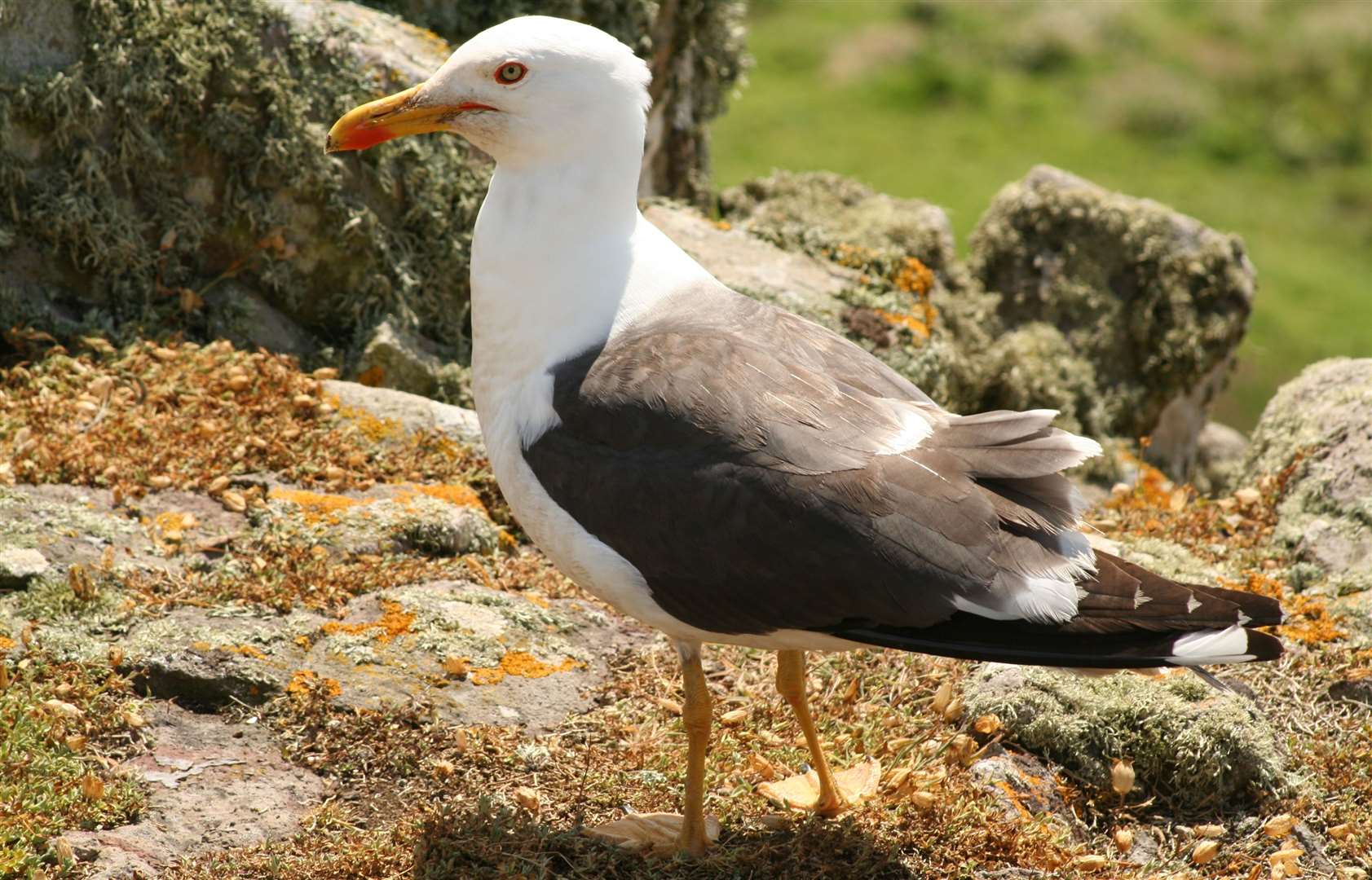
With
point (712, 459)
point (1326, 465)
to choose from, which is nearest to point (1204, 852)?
point (712, 459)

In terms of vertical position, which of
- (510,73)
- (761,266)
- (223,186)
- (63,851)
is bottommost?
(63,851)

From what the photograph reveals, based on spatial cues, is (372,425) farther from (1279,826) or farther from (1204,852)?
(1279,826)

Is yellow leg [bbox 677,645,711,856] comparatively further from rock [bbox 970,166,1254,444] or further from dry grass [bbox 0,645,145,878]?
rock [bbox 970,166,1254,444]

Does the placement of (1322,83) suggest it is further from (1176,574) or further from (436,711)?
(436,711)

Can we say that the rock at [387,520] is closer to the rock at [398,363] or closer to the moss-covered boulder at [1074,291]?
the rock at [398,363]

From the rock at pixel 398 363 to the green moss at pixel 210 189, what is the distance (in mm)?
108

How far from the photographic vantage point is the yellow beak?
4629 mm

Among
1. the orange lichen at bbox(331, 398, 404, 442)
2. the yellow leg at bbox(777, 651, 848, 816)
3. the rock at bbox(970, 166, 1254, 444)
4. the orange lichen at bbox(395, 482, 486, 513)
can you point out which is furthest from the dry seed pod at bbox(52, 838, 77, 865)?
the rock at bbox(970, 166, 1254, 444)

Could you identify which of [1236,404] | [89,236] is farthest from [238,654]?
[1236,404]

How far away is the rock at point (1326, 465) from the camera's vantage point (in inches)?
235

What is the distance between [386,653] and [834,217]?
4504 millimetres

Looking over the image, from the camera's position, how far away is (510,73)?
14.8ft

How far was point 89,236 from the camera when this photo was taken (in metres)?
6.42

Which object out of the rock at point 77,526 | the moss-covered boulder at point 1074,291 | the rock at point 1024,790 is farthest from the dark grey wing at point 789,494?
the moss-covered boulder at point 1074,291
